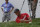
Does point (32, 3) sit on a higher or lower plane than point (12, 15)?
higher

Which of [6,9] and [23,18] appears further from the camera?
[6,9]

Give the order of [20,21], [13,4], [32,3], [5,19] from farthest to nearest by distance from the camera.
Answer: [13,4] < [5,19] < [32,3] < [20,21]

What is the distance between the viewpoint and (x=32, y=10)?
653cm

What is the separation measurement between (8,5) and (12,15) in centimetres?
48

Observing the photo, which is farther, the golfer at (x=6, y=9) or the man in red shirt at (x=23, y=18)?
the golfer at (x=6, y=9)

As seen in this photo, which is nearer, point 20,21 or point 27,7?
point 20,21

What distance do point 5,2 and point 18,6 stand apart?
558mm

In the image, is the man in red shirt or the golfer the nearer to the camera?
the man in red shirt

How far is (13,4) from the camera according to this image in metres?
7.54

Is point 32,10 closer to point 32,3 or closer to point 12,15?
point 32,3

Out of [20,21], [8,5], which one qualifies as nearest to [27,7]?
[8,5]

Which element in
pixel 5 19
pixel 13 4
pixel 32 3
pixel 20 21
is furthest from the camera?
pixel 13 4

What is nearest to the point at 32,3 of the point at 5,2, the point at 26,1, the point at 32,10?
the point at 32,10

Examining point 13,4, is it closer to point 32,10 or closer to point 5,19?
point 5,19
